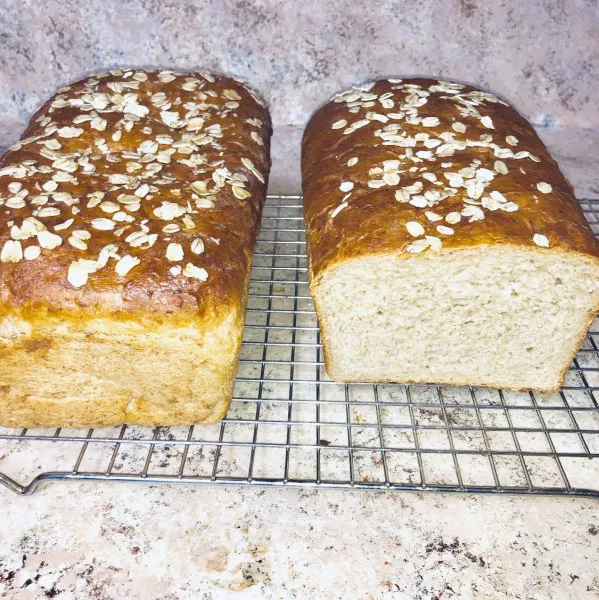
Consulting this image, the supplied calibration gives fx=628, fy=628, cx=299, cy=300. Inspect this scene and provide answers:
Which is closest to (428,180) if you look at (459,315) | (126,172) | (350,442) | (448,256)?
(448,256)

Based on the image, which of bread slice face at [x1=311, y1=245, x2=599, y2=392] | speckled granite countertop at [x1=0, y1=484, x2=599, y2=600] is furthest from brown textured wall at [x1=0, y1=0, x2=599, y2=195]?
speckled granite countertop at [x1=0, y1=484, x2=599, y2=600]

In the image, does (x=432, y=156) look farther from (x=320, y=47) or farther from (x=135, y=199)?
(x=320, y=47)

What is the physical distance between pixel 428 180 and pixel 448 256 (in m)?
0.37

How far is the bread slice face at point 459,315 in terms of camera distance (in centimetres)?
203

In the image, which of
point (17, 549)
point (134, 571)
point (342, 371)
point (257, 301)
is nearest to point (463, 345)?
point (342, 371)

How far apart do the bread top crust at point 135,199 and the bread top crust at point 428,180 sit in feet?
0.93

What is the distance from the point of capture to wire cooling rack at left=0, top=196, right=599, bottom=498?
2.01 meters

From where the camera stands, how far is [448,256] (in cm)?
200

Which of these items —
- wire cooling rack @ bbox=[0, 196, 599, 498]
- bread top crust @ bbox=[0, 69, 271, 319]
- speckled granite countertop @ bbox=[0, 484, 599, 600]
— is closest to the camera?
speckled granite countertop @ bbox=[0, 484, 599, 600]

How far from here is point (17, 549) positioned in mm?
1873

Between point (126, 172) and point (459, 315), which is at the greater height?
point (126, 172)

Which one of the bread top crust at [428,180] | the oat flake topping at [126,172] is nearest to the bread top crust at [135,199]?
the oat flake topping at [126,172]

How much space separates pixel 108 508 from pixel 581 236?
5.78 feet

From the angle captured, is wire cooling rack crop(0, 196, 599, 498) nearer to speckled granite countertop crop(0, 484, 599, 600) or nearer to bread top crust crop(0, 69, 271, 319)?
speckled granite countertop crop(0, 484, 599, 600)
